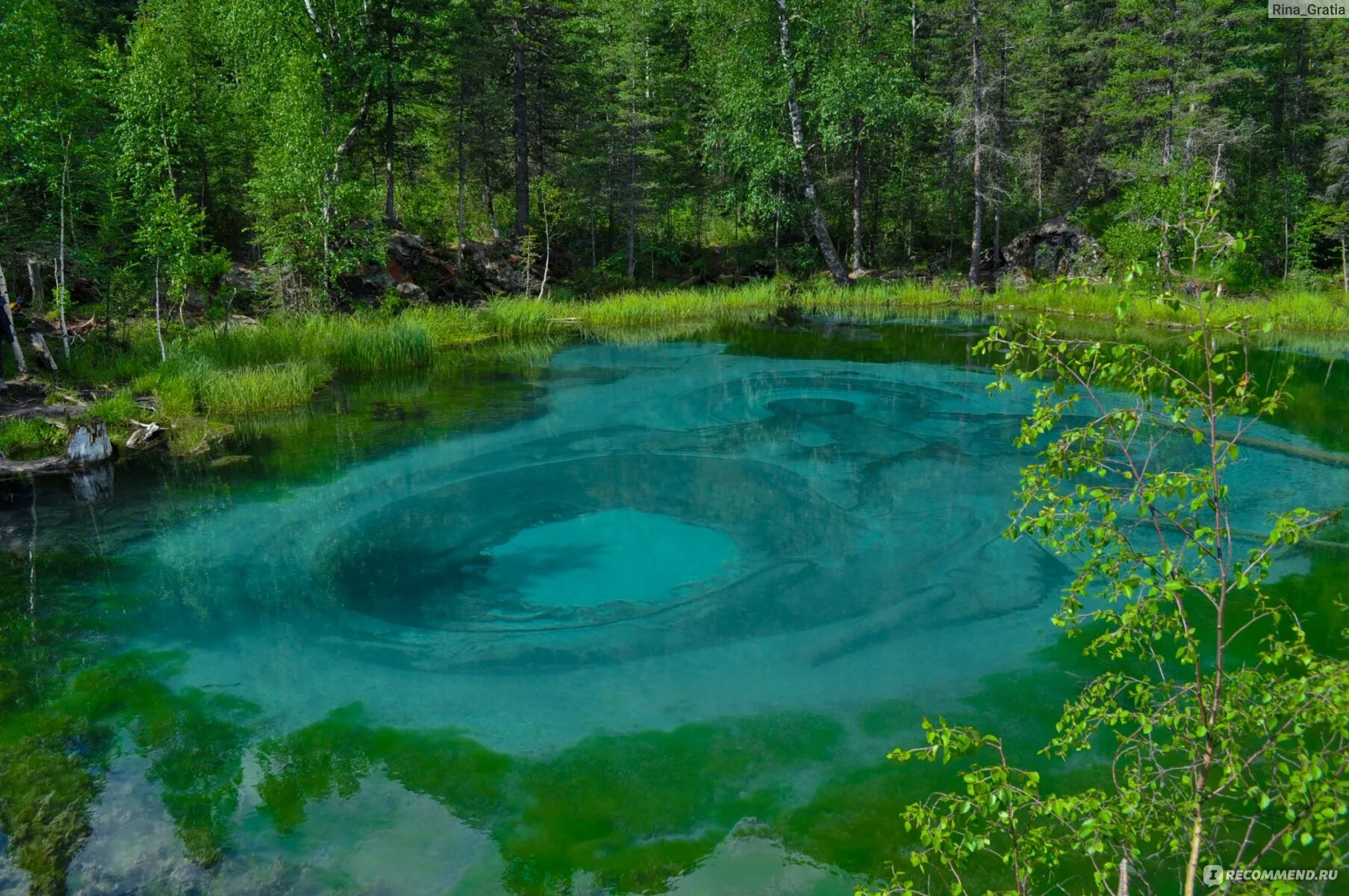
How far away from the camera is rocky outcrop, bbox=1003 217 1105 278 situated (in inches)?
991

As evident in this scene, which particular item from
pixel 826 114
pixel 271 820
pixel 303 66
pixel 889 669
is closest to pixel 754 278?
pixel 826 114

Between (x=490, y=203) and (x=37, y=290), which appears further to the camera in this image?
(x=490, y=203)

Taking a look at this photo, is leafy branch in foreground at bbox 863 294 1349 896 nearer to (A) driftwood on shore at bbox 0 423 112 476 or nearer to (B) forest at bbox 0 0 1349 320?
(A) driftwood on shore at bbox 0 423 112 476

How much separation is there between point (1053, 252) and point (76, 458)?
25881mm

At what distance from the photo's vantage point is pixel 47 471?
1047cm

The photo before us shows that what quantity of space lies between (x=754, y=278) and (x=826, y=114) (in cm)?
596

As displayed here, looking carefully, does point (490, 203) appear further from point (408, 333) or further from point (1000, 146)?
point (1000, 146)

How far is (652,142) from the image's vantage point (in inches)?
1148

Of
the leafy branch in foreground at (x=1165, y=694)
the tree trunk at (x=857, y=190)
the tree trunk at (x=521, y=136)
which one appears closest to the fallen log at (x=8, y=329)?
the leafy branch in foreground at (x=1165, y=694)

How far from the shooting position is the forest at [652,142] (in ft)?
52.3

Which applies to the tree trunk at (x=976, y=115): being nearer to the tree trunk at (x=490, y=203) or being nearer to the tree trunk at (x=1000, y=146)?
the tree trunk at (x=1000, y=146)

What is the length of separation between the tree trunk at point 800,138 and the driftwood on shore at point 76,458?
20.2m

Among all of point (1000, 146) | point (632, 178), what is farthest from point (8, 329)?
point (1000, 146)

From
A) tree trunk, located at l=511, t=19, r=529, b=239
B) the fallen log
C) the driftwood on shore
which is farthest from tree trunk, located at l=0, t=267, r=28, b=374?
tree trunk, located at l=511, t=19, r=529, b=239
